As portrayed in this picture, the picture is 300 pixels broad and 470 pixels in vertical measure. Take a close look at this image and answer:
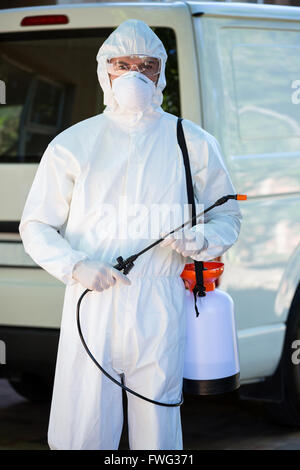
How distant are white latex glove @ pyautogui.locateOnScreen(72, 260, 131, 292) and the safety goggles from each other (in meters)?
0.65

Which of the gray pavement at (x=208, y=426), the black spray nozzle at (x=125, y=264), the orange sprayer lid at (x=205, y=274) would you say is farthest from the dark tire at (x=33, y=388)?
the black spray nozzle at (x=125, y=264)

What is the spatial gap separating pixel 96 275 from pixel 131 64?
0.72 m

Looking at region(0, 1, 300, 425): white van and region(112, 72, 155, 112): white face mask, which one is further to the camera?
region(0, 1, 300, 425): white van

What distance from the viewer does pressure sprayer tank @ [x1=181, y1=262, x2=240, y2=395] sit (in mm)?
3000

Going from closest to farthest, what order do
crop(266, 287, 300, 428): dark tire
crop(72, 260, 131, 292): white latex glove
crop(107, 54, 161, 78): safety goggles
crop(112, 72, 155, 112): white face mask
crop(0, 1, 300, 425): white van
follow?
crop(72, 260, 131, 292): white latex glove → crop(112, 72, 155, 112): white face mask → crop(107, 54, 161, 78): safety goggles → crop(0, 1, 300, 425): white van → crop(266, 287, 300, 428): dark tire

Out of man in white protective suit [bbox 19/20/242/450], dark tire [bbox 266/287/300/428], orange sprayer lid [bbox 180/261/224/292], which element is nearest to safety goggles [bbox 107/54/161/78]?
man in white protective suit [bbox 19/20/242/450]

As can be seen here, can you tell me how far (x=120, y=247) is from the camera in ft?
9.39

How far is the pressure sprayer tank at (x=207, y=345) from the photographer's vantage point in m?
3.00

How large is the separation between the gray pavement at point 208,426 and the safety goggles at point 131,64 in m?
2.26

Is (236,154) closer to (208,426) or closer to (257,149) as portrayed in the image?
(257,149)

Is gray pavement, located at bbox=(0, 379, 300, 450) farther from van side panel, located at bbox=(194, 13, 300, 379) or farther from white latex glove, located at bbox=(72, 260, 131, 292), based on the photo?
white latex glove, located at bbox=(72, 260, 131, 292)

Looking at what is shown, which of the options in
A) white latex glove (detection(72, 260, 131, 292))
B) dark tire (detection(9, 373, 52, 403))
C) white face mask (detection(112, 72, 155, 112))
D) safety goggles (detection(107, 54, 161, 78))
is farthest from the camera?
dark tire (detection(9, 373, 52, 403))

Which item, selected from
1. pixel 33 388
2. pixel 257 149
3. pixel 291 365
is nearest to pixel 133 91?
→ pixel 257 149

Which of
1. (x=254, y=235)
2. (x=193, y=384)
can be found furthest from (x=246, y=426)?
(x=193, y=384)
